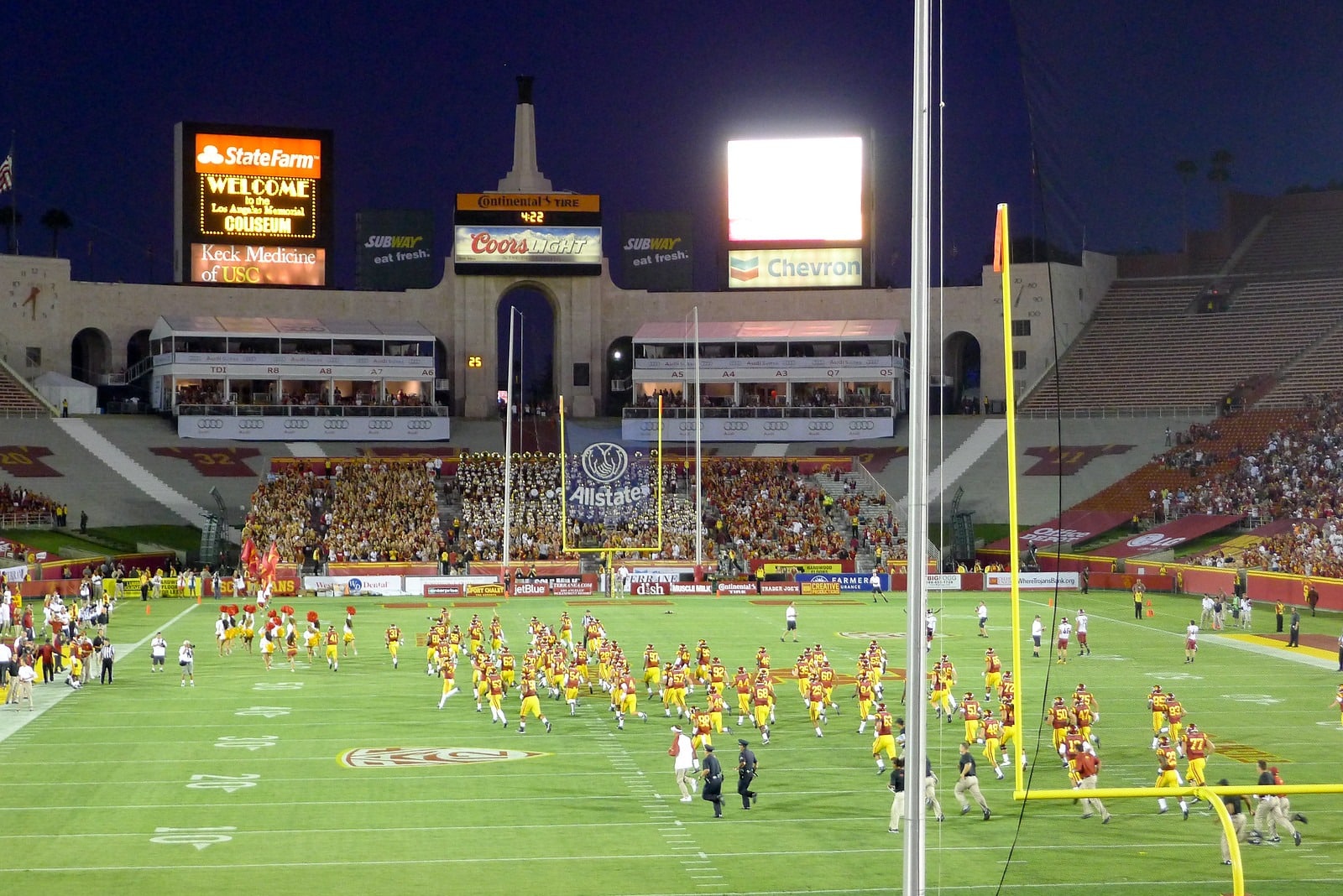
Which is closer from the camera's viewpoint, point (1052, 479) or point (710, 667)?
point (710, 667)

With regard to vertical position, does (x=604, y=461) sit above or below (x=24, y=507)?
above

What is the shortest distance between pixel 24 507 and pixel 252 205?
2022 cm

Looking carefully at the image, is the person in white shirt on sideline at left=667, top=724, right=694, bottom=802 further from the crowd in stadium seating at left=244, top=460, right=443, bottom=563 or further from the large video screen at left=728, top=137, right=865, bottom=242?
the large video screen at left=728, top=137, right=865, bottom=242

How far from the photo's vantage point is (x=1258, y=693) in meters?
28.2

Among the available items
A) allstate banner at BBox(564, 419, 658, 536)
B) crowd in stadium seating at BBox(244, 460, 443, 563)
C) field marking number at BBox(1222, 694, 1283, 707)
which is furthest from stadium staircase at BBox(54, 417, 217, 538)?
field marking number at BBox(1222, 694, 1283, 707)

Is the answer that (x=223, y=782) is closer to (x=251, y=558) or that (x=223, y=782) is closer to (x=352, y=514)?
(x=251, y=558)

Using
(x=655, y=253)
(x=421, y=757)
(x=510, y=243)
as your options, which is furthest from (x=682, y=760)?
(x=655, y=253)

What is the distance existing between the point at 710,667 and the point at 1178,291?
15.9 metres

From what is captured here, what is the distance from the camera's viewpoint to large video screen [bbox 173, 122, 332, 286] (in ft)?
223

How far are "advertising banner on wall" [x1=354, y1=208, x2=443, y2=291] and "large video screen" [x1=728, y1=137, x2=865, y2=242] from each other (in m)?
14.9

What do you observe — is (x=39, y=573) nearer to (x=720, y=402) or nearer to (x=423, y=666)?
(x=423, y=666)

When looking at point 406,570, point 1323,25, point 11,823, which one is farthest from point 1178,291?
point 406,570

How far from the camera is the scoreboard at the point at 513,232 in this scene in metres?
70.9

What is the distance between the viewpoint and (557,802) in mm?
19734
